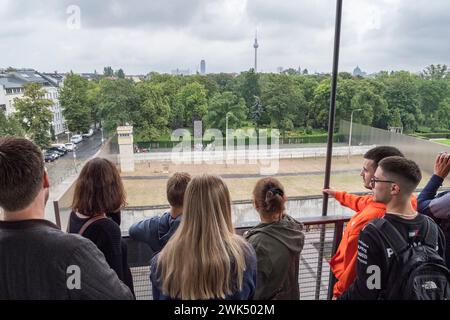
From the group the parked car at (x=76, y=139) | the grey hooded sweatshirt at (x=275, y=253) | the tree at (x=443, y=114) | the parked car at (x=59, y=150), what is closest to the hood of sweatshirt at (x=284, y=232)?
the grey hooded sweatshirt at (x=275, y=253)

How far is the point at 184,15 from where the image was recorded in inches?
116

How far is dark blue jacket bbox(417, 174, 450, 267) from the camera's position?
1.50 meters

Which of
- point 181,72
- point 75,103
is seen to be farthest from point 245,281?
point 181,72

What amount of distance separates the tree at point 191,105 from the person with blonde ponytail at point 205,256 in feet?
7.39

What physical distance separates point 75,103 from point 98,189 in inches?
59.5

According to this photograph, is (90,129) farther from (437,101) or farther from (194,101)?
A: (437,101)

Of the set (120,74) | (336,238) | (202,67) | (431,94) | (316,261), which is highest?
(202,67)

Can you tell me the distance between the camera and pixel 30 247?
31.1 inches

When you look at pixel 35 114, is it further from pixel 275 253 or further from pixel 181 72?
pixel 275 253

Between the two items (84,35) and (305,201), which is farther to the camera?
(305,201)

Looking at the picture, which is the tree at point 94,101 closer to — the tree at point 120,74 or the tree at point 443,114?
the tree at point 120,74

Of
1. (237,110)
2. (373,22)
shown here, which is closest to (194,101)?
(237,110)

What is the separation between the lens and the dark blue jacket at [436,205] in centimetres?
150

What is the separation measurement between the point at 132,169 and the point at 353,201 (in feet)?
5.64
